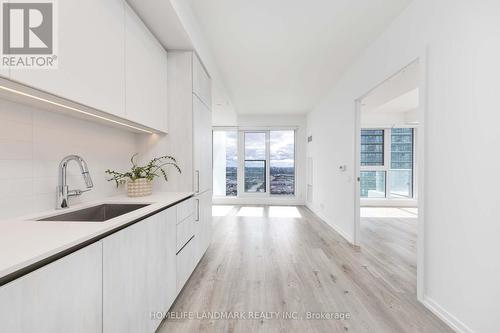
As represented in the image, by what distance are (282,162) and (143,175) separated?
5034 millimetres

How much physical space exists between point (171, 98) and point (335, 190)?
317 cm

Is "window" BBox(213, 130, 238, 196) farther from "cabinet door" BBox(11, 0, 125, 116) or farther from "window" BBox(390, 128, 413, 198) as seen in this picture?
"cabinet door" BBox(11, 0, 125, 116)

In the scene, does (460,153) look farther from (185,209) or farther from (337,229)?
(337,229)

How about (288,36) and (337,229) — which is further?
(337,229)

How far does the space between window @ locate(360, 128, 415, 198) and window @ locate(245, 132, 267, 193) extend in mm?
2960

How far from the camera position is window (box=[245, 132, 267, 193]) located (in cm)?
679

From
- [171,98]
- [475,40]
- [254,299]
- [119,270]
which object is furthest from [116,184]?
[475,40]

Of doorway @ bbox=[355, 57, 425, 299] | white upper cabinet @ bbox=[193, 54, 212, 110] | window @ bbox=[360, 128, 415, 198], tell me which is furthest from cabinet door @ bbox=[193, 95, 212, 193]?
window @ bbox=[360, 128, 415, 198]

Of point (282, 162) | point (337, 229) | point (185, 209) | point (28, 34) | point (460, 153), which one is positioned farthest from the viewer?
point (282, 162)

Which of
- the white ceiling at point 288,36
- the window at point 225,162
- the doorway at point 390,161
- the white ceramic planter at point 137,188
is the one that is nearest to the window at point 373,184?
the doorway at point 390,161

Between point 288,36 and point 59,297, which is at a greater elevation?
point 288,36

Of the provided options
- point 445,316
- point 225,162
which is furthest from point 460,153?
point 225,162

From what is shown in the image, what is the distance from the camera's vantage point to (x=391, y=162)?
20.5ft

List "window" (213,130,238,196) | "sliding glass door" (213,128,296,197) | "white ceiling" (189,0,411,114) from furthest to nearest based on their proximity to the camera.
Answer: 1. "window" (213,130,238,196)
2. "sliding glass door" (213,128,296,197)
3. "white ceiling" (189,0,411,114)
